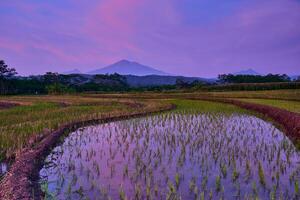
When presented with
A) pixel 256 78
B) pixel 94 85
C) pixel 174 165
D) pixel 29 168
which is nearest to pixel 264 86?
pixel 256 78

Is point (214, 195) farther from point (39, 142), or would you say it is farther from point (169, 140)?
point (39, 142)

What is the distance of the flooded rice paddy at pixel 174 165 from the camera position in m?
6.19

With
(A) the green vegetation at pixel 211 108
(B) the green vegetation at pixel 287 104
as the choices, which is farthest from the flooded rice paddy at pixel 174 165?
(A) the green vegetation at pixel 211 108

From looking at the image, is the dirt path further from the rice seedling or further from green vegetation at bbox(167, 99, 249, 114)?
green vegetation at bbox(167, 99, 249, 114)

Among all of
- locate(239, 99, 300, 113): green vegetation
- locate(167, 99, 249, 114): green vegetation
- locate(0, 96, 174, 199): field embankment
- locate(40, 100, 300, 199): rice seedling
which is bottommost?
locate(167, 99, 249, 114): green vegetation

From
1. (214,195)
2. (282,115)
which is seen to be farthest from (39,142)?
(282,115)

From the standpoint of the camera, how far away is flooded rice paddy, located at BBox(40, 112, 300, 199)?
20.3 ft

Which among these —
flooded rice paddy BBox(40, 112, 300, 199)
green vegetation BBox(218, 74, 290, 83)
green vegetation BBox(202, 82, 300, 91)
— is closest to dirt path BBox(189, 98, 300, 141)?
flooded rice paddy BBox(40, 112, 300, 199)

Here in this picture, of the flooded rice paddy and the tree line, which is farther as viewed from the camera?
the tree line

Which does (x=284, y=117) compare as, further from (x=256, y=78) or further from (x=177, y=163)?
(x=256, y=78)

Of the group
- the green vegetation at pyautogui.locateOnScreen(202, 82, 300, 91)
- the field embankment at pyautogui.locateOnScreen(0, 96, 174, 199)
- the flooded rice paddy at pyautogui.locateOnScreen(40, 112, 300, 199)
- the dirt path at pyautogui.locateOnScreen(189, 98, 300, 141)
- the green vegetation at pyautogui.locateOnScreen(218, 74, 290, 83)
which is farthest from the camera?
the green vegetation at pyautogui.locateOnScreen(218, 74, 290, 83)

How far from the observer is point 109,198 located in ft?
18.3

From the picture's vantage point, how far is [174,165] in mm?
8102

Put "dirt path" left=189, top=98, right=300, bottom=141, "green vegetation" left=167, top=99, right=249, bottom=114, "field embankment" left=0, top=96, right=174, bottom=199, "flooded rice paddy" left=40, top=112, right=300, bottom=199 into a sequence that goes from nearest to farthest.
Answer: "field embankment" left=0, top=96, right=174, bottom=199 → "flooded rice paddy" left=40, top=112, right=300, bottom=199 → "dirt path" left=189, top=98, right=300, bottom=141 → "green vegetation" left=167, top=99, right=249, bottom=114
